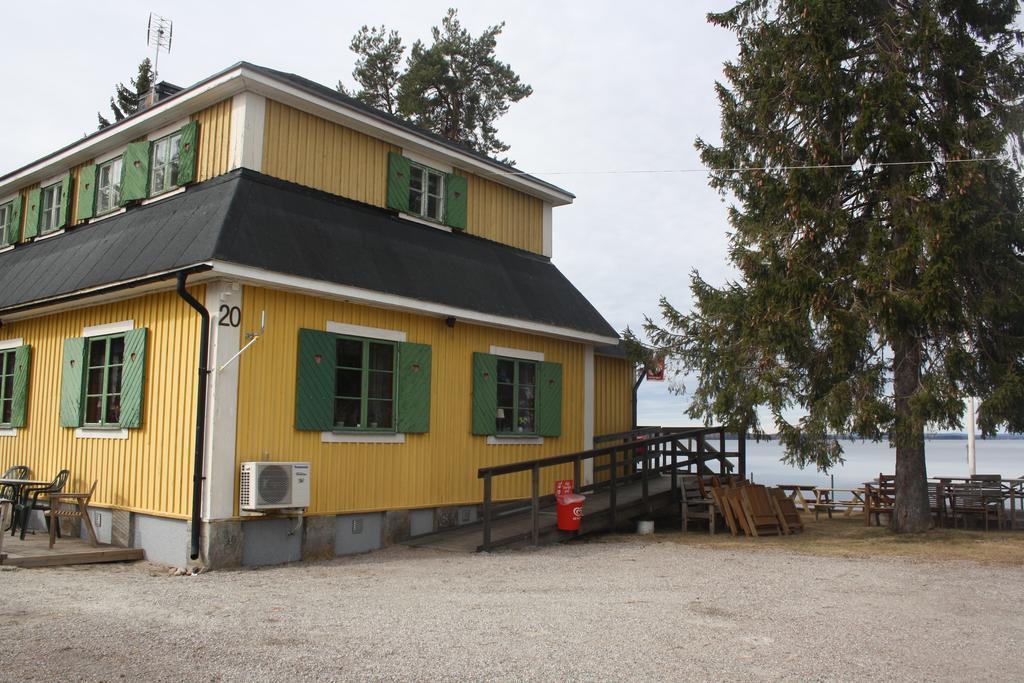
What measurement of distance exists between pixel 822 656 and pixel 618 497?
8.37 m

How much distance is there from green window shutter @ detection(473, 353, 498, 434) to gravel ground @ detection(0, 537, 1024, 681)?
3.02 metres

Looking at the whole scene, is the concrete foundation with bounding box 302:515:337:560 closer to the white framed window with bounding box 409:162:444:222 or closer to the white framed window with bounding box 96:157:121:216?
the white framed window with bounding box 409:162:444:222

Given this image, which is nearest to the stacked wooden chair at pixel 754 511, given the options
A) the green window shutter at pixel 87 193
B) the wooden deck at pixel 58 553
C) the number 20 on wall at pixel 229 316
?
the number 20 on wall at pixel 229 316

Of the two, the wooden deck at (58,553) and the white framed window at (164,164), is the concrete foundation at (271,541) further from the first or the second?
the white framed window at (164,164)

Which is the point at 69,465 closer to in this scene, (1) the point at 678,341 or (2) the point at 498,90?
(1) the point at 678,341

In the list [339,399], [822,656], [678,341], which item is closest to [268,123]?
[339,399]

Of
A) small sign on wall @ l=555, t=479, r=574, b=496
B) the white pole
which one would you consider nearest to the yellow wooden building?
small sign on wall @ l=555, t=479, r=574, b=496

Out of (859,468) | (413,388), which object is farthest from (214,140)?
(859,468)

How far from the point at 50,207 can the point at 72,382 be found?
4870mm

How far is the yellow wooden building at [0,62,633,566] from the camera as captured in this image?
10469 mm

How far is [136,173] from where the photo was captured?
13031 mm

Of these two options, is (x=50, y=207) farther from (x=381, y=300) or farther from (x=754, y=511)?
(x=754, y=511)

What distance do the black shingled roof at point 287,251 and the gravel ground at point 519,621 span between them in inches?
147

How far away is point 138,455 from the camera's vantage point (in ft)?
36.4
